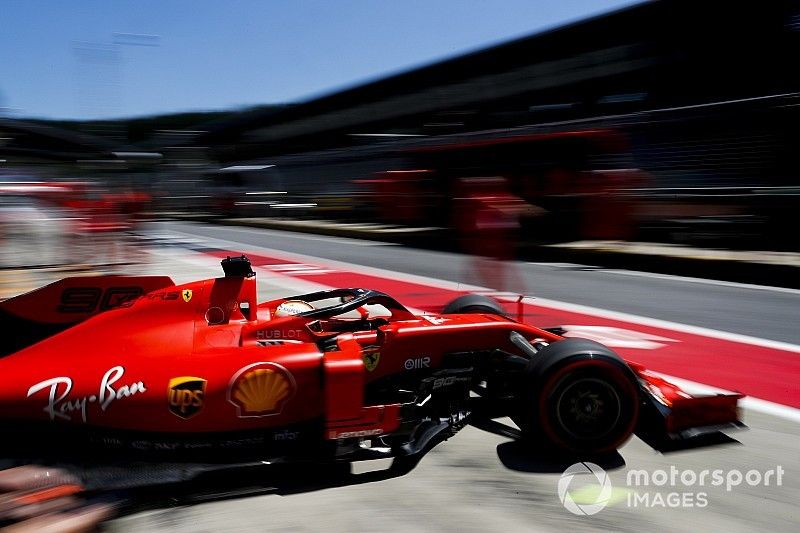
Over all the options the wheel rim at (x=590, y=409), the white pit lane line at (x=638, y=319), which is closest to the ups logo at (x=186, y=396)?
the wheel rim at (x=590, y=409)

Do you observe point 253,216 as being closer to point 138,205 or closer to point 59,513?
point 138,205

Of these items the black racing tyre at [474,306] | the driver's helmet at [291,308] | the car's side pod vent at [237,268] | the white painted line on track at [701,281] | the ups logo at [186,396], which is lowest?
the white painted line on track at [701,281]

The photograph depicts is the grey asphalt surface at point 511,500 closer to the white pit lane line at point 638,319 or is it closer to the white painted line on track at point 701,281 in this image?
the white pit lane line at point 638,319

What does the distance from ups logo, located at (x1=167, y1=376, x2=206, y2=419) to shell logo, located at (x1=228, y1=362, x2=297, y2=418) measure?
0.14 m

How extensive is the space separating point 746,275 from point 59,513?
937 cm

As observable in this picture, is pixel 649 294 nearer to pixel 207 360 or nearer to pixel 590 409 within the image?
pixel 590 409

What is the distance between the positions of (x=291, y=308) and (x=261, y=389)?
1.02 metres

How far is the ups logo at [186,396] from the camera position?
329 cm

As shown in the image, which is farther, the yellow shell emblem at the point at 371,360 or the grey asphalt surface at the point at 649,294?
the grey asphalt surface at the point at 649,294

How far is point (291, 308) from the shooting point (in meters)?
4.34

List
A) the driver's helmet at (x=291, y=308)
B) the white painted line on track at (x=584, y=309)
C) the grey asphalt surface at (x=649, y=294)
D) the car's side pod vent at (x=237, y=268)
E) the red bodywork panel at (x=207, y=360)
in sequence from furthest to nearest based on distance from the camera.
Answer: the grey asphalt surface at (x=649, y=294) → the white painted line on track at (x=584, y=309) → the driver's helmet at (x=291, y=308) → the car's side pod vent at (x=237, y=268) → the red bodywork panel at (x=207, y=360)


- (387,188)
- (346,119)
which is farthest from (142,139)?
(387,188)

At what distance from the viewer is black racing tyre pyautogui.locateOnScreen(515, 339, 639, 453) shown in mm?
3516

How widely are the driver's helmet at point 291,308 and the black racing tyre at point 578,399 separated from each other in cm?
152
